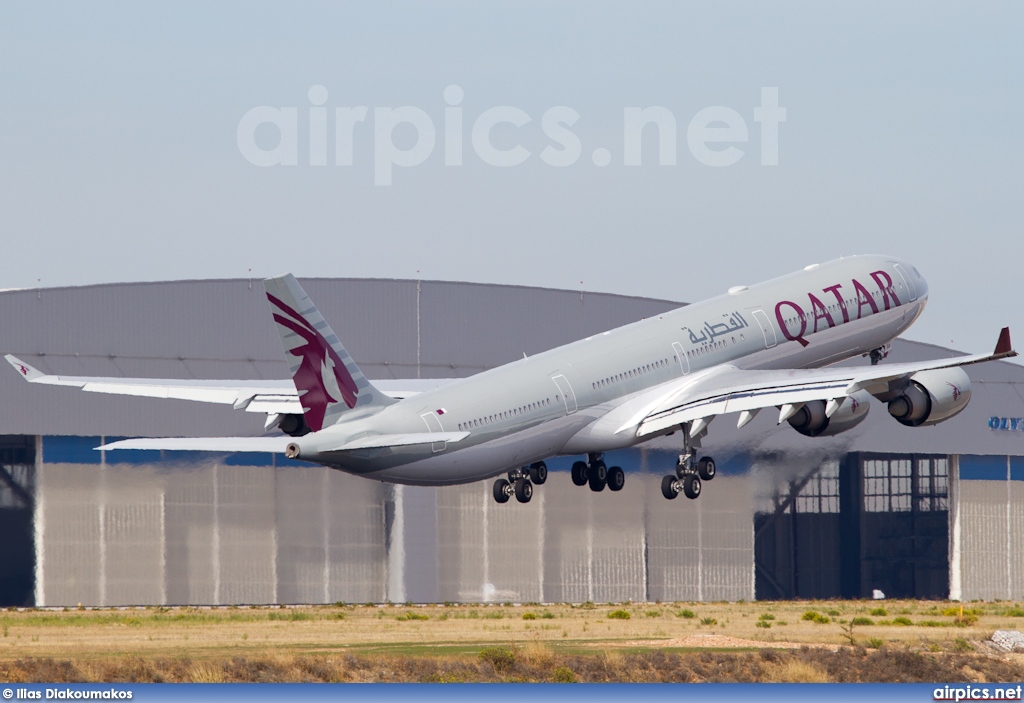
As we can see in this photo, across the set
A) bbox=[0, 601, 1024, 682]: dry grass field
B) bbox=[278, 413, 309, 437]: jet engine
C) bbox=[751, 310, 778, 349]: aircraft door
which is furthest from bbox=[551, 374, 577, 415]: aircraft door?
bbox=[751, 310, 778, 349]: aircraft door

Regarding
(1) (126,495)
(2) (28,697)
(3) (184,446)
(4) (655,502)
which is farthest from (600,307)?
→ (2) (28,697)

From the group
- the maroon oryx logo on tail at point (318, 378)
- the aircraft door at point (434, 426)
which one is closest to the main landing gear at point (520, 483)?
the aircraft door at point (434, 426)

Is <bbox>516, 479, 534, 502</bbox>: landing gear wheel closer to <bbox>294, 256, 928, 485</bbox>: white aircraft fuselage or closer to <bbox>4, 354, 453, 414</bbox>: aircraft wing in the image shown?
<bbox>294, 256, 928, 485</bbox>: white aircraft fuselage

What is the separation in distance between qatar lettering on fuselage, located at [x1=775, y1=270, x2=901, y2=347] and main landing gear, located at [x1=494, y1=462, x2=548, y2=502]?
9.89 metres

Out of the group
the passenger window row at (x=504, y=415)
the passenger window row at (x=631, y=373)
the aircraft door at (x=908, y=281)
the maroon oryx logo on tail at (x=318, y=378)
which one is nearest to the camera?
the maroon oryx logo on tail at (x=318, y=378)

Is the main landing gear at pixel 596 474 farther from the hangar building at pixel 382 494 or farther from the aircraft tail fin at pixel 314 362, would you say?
the hangar building at pixel 382 494

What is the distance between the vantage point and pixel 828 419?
6028 centimetres

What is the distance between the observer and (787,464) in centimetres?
9519

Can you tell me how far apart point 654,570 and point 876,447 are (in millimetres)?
14467

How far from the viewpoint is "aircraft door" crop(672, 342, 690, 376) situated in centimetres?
6109

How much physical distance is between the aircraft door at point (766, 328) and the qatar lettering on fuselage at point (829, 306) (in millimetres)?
480

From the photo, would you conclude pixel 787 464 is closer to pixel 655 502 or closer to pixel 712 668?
pixel 655 502

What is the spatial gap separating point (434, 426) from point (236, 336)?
36.6 m

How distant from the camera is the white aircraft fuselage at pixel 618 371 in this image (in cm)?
5197
